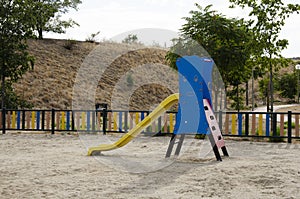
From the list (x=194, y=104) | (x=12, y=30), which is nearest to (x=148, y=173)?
(x=194, y=104)

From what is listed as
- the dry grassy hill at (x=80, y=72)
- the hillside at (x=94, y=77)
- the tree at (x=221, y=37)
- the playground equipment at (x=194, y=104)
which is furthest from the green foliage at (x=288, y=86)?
the playground equipment at (x=194, y=104)

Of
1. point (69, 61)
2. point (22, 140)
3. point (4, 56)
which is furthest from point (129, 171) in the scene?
point (69, 61)

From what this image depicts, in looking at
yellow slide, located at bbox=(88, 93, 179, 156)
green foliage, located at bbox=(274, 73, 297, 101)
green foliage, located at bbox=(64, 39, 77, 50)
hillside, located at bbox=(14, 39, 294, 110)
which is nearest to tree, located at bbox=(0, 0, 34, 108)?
yellow slide, located at bbox=(88, 93, 179, 156)

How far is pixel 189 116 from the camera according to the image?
362 inches

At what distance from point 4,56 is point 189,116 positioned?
1190 centimetres

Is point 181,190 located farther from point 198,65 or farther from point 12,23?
point 12,23

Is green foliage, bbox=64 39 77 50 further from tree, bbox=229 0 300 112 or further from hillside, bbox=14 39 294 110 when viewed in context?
tree, bbox=229 0 300 112

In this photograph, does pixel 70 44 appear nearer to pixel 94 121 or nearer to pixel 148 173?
pixel 94 121

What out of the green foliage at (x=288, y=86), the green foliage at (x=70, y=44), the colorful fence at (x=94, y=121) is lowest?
the colorful fence at (x=94, y=121)

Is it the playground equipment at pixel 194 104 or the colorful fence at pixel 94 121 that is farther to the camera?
the colorful fence at pixel 94 121

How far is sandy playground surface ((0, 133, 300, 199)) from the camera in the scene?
5852mm

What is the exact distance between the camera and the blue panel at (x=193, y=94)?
903cm

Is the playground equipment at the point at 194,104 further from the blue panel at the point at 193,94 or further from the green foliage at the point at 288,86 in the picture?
the green foliage at the point at 288,86

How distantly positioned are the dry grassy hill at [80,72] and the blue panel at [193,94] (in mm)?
22866
